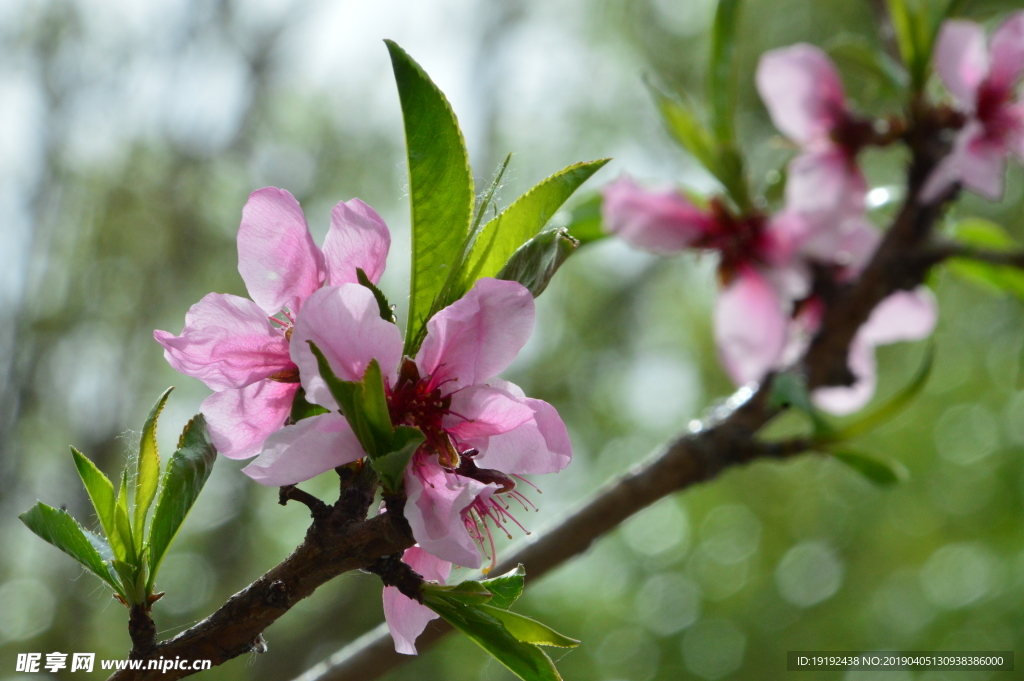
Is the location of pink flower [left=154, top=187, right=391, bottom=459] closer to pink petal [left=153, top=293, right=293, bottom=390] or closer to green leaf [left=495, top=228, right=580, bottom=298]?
pink petal [left=153, top=293, right=293, bottom=390]

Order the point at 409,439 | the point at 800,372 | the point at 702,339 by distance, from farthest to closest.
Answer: the point at 702,339 → the point at 800,372 → the point at 409,439

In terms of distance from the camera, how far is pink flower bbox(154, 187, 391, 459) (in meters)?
0.56

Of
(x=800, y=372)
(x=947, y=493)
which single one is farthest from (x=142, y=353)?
(x=947, y=493)

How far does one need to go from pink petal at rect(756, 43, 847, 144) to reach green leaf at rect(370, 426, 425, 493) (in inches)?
42.2

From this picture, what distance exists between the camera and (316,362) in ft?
1.59

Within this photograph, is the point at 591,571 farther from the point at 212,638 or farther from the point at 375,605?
the point at 212,638

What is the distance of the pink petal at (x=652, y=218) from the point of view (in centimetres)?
120

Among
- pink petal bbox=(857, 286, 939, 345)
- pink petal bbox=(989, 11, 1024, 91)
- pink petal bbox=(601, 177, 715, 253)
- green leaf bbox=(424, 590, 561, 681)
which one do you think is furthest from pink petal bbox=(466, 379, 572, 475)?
pink petal bbox=(989, 11, 1024, 91)

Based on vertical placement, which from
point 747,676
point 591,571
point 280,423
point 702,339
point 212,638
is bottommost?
point 747,676

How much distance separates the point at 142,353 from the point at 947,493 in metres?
5.17

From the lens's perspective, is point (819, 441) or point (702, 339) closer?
point (819, 441)

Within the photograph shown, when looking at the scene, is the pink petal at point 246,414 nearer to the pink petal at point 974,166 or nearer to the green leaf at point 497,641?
the green leaf at point 497,641

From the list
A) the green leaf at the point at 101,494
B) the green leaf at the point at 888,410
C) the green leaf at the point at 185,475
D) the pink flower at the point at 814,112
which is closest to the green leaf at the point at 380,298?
the green leaf at the point at 185,475

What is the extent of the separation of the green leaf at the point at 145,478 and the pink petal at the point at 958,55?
1193 millimetres
